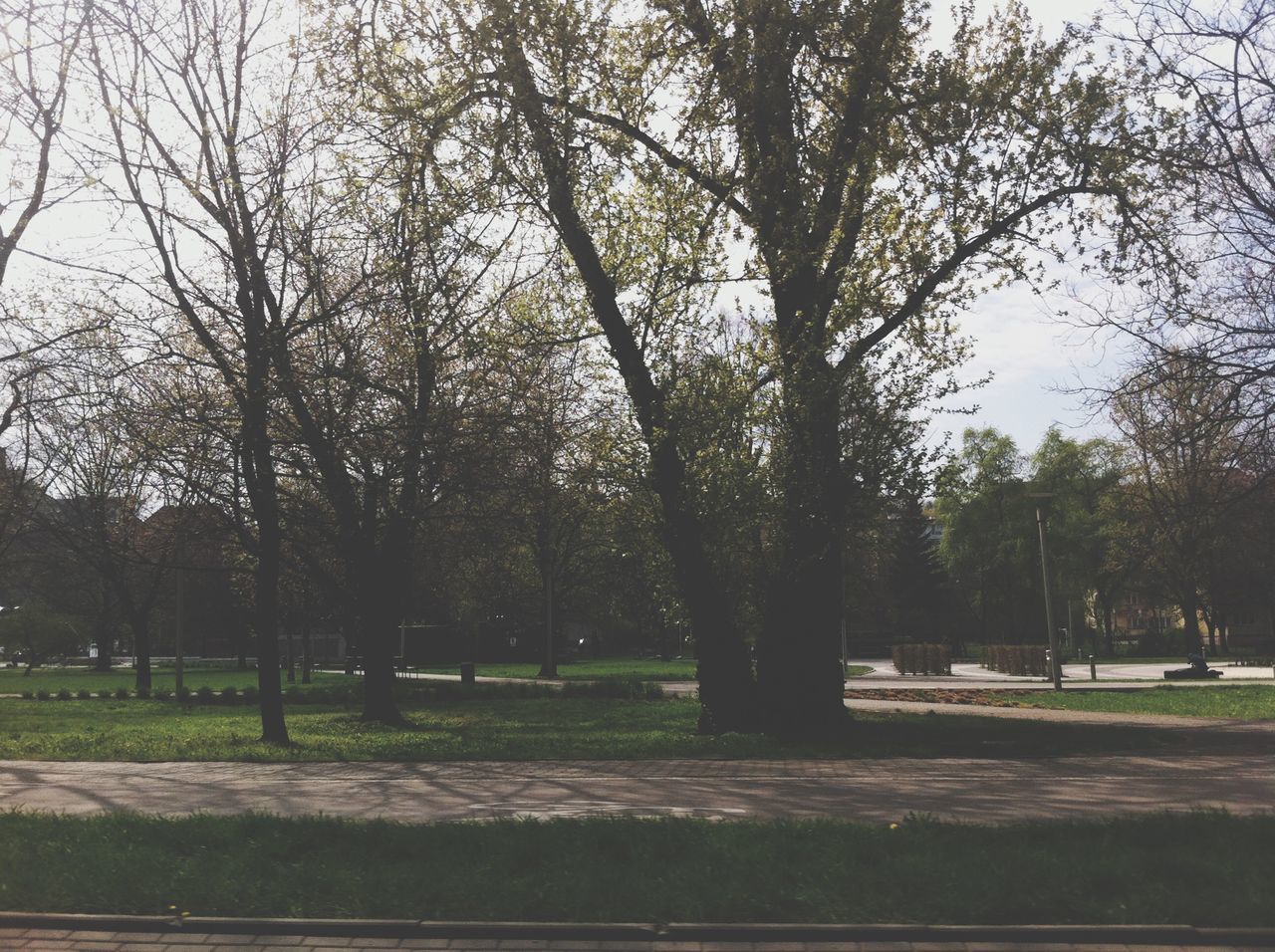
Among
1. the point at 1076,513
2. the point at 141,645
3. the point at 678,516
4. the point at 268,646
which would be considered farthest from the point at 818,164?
the point at 1076,513

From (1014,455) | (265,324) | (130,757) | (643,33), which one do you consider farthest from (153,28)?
(1014,455)

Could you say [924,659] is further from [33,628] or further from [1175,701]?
[33,628]

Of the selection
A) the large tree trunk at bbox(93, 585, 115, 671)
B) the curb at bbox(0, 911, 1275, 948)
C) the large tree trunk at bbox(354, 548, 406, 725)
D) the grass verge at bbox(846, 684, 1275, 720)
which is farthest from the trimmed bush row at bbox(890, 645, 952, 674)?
the curb at bbox(0, 911, 1275, 948)

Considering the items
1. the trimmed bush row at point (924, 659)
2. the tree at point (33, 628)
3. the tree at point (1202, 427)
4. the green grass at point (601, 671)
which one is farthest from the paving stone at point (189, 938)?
the tree at point (33, 628)

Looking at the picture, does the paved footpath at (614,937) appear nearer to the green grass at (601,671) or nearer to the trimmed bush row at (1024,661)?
the green grass at (601,671)

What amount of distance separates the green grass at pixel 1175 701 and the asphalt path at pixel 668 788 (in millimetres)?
7968

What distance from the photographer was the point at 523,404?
69.5 feet

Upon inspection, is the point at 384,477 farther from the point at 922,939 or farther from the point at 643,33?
the point at 922,939

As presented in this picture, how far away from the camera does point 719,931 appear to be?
240 inches

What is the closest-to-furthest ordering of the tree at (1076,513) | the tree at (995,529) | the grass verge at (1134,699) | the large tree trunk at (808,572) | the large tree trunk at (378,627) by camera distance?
the large tree trunk at (808,572)
the grass verge at (1134,699)
the large tree trunk at (378,627)
the tree at (1076,513)
the tree at (995,529)

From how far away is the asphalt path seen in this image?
33.3 feet

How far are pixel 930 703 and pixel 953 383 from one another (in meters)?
11.4

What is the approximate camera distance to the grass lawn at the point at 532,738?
15.1 metres

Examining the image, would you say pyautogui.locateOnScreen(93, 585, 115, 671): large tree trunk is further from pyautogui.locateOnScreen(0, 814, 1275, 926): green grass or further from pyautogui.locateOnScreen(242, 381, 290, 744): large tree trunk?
pyautogui.locateOnScreen(0, 814, 1275, 926): green grass
